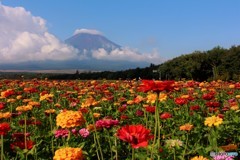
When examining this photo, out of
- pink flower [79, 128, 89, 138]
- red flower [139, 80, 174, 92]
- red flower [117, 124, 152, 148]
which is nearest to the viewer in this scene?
red flower [117, 124, 152, 148]

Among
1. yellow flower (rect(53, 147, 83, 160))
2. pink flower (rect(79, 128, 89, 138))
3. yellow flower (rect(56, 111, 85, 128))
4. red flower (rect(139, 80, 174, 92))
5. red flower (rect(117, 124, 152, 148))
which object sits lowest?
pink flower (rect(79, 128, 89, 138))

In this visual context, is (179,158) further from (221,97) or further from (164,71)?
(164,71)

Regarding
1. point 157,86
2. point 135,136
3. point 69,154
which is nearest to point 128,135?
point 135,136

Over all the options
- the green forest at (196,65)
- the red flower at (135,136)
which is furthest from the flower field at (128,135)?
the green forest at (196,65)

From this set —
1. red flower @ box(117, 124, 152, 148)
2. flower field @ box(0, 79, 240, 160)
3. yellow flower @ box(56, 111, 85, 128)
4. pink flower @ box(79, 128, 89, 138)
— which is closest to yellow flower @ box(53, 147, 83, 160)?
flower field @ box(0, 79, 240, 160)

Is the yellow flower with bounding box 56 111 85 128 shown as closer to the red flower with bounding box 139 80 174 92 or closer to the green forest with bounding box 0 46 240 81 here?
the red flower with bounding box 139 80 174 92

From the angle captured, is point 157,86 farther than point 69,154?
Yes

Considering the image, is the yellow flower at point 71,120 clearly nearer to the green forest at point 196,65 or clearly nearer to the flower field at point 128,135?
the flower field at point 128,135

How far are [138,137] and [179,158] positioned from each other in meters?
1.53

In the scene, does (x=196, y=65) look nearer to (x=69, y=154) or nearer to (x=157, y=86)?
(x=157, y=86)

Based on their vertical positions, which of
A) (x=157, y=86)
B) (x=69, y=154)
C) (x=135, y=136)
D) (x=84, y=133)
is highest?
(x=157, y=86)

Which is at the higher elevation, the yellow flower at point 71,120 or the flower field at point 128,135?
the yellow flower at point 71,120

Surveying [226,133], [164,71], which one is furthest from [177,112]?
[164,71]

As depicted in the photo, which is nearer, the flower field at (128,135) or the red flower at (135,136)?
the red flower at (135,136)
